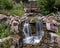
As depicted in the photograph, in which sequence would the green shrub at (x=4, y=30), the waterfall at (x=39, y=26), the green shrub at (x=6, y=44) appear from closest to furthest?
the green shrub at (x=6, y=44) < the green shrub at (x=4, y=30) < the waterfall at (x=39, y=26)

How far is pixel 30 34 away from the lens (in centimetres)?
1255

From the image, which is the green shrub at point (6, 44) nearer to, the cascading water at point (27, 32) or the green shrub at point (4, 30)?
the green shrub at point (4, 30)

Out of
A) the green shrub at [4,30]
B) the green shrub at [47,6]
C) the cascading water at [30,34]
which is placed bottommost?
the cascading water at [30,34]

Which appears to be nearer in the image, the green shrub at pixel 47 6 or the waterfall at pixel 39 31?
the waterfall at pixel 39 31

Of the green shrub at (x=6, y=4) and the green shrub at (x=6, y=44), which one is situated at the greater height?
the green shrub at (x=6, y=4)

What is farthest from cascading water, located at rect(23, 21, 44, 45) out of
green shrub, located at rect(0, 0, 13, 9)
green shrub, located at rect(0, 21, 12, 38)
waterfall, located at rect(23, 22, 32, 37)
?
green shrub, located at rect(0, 0, 13, 9)

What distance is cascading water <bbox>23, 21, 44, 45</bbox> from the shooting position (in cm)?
1188

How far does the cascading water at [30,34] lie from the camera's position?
11875 mm

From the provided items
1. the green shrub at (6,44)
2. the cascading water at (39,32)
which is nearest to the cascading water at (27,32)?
the cascading water at (39,32)

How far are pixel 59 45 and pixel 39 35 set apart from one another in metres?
1.86

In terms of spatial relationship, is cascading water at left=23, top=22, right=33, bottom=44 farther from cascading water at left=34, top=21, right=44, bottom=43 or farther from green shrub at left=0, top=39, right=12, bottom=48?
green shrub at left=0, top=39, right=12, bottom=48

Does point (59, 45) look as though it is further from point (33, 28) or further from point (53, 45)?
point (33, 28)

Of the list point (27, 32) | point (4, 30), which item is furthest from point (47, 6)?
point (4, 30)

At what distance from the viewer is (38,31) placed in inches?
496
